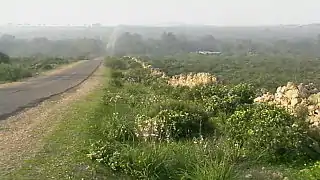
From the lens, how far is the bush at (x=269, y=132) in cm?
813

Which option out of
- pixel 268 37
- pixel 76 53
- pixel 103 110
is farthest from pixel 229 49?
pixel 103 110

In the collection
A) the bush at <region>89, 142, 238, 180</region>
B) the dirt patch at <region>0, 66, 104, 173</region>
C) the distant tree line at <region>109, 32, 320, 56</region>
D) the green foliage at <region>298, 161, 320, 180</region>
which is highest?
the bush at <region>89, 142, 238, 180</region>

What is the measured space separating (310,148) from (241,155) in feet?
4.57

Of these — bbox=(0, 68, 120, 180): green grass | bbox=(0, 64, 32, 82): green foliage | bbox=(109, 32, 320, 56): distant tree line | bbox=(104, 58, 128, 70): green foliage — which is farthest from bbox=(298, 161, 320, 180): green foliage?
bbox=(109, 32, 320, 56): distant tree line

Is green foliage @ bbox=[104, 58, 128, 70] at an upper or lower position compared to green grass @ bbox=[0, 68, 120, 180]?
lower

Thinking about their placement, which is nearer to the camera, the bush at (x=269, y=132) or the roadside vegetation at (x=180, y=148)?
the roadside vegetation at (x=180, y=148)

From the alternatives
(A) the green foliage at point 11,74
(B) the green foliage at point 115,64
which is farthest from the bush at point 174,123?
(B) the green foliage at point 115,64

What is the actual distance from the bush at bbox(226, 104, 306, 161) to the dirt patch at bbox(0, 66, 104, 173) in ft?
11.7

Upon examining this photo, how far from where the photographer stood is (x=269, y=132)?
8.34 meters

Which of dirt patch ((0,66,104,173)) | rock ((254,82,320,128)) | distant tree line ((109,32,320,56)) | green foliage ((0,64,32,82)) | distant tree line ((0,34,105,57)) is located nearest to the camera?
dirt patch ((0,66,104,173))

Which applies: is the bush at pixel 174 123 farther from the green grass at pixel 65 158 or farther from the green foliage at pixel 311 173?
the green foliage at pixel 311 173

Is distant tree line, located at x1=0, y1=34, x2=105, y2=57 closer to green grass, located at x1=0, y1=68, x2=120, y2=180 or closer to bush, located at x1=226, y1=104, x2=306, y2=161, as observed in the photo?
green grass, located at x1=0, y1=68, x2=120, y2=180

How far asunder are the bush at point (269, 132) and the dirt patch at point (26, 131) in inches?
140

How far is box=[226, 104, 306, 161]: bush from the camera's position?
26.7 feet
